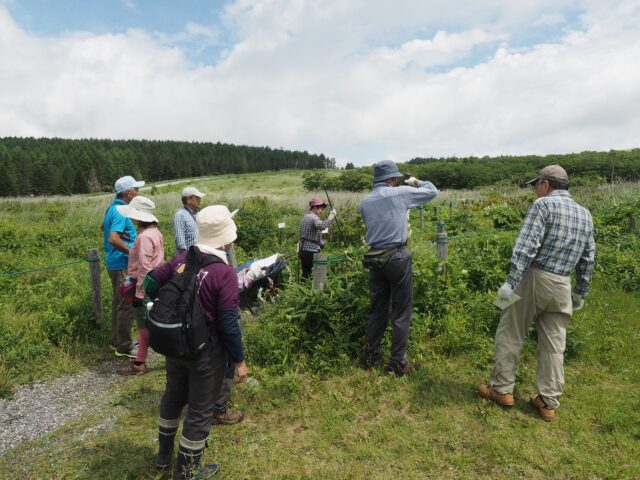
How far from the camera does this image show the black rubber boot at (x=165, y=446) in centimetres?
286

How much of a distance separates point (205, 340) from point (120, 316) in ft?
10.2

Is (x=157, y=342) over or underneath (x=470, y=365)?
over

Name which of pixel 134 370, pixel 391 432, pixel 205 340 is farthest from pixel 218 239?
pixel 134 370

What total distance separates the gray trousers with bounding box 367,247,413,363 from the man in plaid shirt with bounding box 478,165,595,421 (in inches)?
35.2

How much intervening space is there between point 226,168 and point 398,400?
9584 cm

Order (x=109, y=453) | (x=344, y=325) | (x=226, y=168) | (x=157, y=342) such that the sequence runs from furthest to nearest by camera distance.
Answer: (x=226, y=168)
(x=344, y=325)
(x=109, y=453)
(x=157, y=342)

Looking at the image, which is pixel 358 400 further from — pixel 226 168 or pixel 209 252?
pixel 226 168

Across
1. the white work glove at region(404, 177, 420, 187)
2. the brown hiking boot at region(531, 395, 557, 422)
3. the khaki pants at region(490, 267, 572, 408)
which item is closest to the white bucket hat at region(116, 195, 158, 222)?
the white work glove at region(404, 177, 420, 187)

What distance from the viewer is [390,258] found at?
13.1ft

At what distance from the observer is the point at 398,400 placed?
3.79 meters

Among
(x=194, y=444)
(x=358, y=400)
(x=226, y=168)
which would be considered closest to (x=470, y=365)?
(x=358, y=400)

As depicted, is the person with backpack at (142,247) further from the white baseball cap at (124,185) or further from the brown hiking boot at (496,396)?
the brown hiking boot at (496,396)

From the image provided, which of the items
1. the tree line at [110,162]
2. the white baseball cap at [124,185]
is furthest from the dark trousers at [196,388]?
the tree line at [110,162]

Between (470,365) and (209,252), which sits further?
(470,365)
